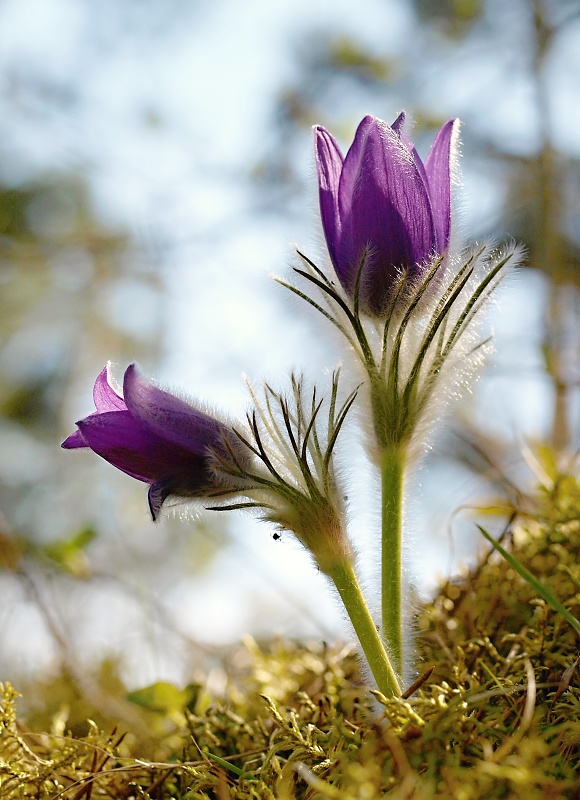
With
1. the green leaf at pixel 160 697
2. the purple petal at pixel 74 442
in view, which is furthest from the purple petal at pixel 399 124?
the green leaf at pixel 160 697

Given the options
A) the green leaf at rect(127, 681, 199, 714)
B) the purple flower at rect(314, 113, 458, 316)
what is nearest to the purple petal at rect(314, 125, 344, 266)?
the purple flower at rect(314, 113, 458, 316)

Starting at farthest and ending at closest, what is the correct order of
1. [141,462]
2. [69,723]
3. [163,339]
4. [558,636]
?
[163,339]
[69,723]
[558,636]
[141,462]

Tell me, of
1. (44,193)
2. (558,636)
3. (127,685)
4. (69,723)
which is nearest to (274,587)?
(127,685)

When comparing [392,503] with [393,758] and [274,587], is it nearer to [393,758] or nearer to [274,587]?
[393,758]

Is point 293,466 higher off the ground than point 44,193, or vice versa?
point 44,193

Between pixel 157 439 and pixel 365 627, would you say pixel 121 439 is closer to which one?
pixel 157 439

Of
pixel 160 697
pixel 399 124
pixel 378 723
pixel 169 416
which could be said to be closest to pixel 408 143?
pixel 399 124

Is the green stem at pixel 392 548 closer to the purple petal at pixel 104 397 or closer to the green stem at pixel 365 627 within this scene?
the green stem at pixel 365 627
